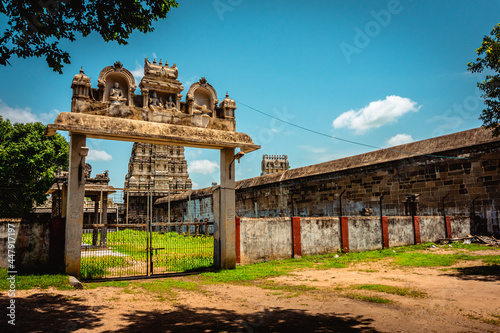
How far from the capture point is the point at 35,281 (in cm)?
632

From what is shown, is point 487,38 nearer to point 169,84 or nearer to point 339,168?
point 169,84

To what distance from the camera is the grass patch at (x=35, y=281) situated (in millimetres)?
6047

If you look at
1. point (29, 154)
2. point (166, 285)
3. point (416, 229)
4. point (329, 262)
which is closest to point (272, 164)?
point (29, 154)

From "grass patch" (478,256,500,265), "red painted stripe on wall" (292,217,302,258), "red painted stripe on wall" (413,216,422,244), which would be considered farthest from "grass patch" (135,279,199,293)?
"red painted stripe on wall" (413,216,422,244)

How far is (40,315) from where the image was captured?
468 cm

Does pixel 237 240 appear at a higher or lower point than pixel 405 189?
lower

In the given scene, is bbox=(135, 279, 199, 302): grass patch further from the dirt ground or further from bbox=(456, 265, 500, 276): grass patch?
bbox=(456, 265, 500, 276): grass patch

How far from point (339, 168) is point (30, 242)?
45.7 feet

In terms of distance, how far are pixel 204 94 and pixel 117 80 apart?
238cm

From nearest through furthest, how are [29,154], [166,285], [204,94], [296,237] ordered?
[166,285] < [204,94] < [296,237] < [29,154]

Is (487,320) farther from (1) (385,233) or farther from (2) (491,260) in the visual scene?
(1) (385,233)

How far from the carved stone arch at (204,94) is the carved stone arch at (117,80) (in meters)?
1.64

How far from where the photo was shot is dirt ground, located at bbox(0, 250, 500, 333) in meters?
4.20

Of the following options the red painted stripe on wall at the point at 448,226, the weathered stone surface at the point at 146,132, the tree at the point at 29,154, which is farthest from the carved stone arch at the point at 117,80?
the tree at the point at 29,154
